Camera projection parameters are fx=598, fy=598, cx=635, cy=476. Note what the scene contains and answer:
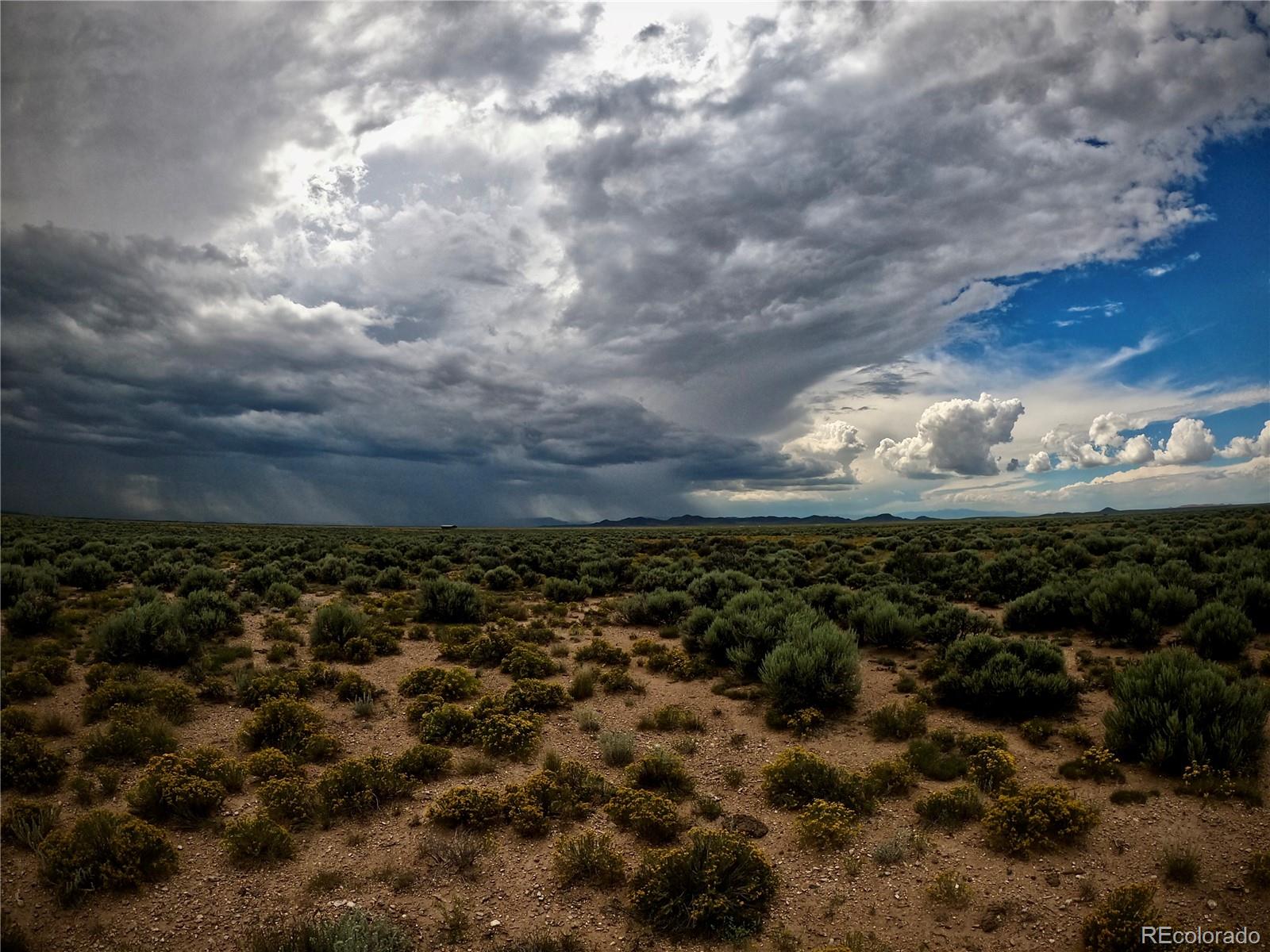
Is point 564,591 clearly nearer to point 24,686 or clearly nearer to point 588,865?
point 24,686

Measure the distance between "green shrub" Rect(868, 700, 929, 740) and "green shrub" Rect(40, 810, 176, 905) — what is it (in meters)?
10.5

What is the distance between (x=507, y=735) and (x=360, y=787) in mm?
2509

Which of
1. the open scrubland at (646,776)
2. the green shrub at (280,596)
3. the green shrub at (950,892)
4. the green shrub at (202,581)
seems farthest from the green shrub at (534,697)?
the green shrub at (202,581)

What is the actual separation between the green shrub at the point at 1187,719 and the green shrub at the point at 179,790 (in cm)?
1297

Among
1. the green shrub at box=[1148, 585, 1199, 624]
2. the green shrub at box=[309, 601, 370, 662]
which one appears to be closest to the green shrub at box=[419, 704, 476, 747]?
the green shrub at box=[309, 601, 370, 662]

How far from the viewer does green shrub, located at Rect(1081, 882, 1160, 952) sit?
5375 millimetres

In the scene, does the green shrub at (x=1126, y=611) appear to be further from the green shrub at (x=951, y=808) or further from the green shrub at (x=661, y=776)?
the green shrub at (x=661, y=776)

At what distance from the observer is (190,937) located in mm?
6086

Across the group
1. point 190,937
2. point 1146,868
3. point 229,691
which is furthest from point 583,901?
point 229,691

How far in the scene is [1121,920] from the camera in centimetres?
550

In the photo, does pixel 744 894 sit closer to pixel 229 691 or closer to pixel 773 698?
pixel 773 698

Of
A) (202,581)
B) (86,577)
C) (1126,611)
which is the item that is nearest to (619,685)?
(1126,611)

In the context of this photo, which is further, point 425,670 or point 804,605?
point 804,605

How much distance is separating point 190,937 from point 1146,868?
10046 millimetres
